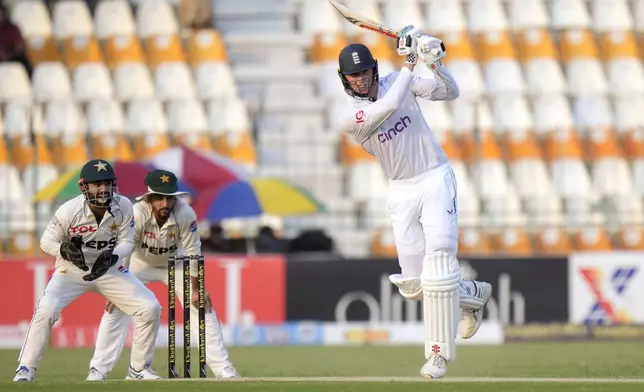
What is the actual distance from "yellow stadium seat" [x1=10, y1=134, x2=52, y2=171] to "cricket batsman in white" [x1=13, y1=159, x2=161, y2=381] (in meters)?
8.74

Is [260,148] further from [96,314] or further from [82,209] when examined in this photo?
[82,209]

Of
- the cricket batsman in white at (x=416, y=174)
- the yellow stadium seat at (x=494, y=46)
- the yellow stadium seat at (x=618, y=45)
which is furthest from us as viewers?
the yellow stadium seat at (x=618, y=45)

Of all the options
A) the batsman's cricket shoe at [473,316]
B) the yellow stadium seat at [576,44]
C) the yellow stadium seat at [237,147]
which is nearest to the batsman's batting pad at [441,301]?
the batsman's cricket shoe at [473,316]

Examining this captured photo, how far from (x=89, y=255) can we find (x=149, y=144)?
915 centimetres

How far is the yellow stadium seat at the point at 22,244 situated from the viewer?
15.8m

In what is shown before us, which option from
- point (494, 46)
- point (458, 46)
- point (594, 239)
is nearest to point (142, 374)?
point (594, 239)

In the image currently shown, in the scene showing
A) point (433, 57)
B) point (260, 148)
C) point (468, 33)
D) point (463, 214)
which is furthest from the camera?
point (468, 33)

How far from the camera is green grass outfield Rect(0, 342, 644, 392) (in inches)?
285

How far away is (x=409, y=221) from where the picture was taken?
769 centimetres

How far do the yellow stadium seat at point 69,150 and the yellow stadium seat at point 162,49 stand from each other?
6.40 ft

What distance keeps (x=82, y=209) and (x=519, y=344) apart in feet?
22.7

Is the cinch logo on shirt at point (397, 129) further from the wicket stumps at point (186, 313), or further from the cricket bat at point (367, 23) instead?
the wicket stumps at point (186, 313)

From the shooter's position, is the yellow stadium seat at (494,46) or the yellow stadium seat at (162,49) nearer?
the yellow stadium seat at (162,49)

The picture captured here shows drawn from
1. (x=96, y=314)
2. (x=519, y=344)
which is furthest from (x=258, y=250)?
(x=519, y=344)
